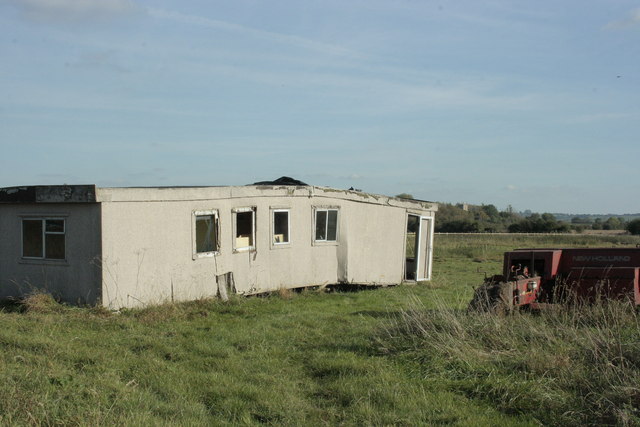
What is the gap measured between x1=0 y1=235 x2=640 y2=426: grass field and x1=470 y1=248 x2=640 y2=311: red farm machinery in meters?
0.44

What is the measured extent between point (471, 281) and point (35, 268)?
1239cm

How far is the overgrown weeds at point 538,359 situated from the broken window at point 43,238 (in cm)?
719

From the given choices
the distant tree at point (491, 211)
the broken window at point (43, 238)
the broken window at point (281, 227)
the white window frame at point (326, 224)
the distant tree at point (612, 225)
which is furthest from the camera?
the distant tree at point (491, 211)

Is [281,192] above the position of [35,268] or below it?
above

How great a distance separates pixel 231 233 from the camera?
14.9 m

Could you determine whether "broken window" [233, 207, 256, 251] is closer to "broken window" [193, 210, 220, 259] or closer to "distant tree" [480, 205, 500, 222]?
"broken window" [193, 210, 220, 259]

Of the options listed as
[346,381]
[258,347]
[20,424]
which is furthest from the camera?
[258,347]

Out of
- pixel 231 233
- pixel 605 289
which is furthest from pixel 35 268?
pixel 605 289

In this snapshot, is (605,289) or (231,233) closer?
(605,289)

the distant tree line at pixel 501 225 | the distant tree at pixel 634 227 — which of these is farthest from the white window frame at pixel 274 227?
the distant tree at pixel 634 227

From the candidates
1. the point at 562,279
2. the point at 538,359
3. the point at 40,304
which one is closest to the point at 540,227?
the point at 562,279

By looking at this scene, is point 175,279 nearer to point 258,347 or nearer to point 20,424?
point 258,347

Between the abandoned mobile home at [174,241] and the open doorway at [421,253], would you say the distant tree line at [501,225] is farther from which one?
the abandoned mobile home at [174,241]

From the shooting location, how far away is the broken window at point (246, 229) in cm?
1536
